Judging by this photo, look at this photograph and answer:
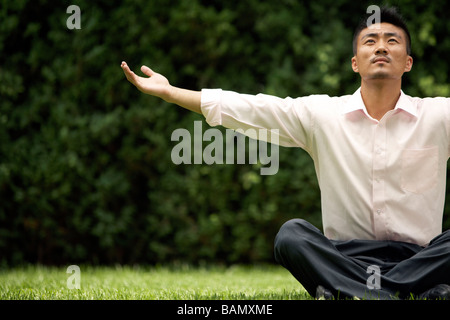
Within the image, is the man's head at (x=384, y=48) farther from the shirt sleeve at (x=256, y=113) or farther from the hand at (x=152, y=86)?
the hand at (x=152, y=86)

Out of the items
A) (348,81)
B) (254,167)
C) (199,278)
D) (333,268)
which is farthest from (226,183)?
(333,268)

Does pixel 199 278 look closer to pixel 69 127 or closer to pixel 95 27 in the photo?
pixel 69 127

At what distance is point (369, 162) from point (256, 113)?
27.5 inches

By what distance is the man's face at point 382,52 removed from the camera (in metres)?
3.07

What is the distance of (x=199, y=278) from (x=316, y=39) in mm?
2723

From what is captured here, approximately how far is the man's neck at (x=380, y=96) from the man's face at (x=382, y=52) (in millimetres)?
Result: 48

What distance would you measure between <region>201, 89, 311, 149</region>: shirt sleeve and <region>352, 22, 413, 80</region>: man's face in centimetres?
44

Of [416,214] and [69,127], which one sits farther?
Result: [69,127]

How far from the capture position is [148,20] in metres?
5.58

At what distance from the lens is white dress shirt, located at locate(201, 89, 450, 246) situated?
2.97 metres

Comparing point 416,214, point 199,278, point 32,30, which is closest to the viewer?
point 416,214
